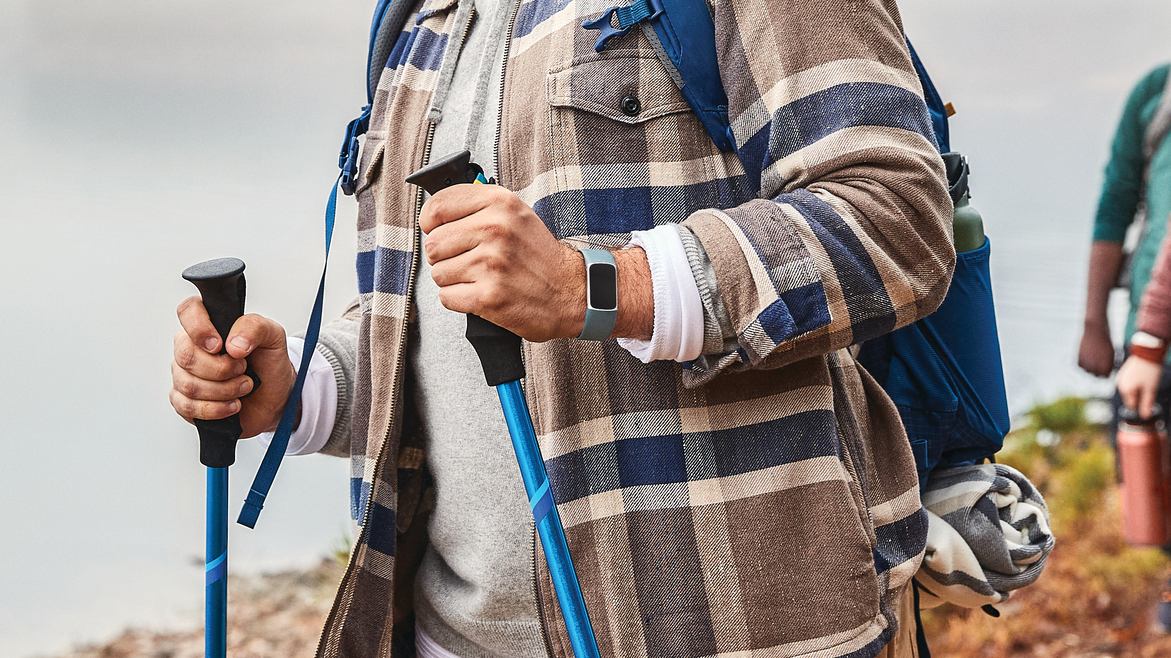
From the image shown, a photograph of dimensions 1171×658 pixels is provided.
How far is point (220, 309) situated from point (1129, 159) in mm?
2994

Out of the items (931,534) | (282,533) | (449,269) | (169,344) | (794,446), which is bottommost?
(282,533)

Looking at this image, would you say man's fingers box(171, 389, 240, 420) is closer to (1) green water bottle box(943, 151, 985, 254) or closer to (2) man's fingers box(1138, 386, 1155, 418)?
(1) green water bottle box(943, 151, 985, 254)

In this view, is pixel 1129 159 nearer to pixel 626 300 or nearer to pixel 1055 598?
pixel 1055 598

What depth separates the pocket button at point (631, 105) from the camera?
2.86 ft

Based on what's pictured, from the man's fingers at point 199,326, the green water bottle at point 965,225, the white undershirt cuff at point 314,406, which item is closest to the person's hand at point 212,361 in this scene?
the man's fingers at point 199,326

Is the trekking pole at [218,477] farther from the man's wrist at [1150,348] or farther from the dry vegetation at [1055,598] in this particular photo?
the man's wrist at [1150,348]

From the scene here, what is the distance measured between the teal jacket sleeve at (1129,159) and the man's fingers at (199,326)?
2992 millimetres

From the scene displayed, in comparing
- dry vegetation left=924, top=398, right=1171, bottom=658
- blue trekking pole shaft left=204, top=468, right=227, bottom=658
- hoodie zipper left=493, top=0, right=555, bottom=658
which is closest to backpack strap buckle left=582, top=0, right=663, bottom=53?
hoodie zipper left=493, top=0, right=555, bottom=658

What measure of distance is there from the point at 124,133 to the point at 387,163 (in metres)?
2.01

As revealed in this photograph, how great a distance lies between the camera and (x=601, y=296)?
745 mm

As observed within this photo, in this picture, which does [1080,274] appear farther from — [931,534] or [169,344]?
[169,344]

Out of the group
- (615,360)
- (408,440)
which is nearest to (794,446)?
(615,360)

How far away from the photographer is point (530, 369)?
2.97 feet

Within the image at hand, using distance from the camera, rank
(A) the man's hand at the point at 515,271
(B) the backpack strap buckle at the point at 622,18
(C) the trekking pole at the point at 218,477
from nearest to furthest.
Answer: (A) the man's hand at the point at 515,271
(B) the backpack strap buckle at the point at 622,18
(C) the trekking pole at the point at 218,477
